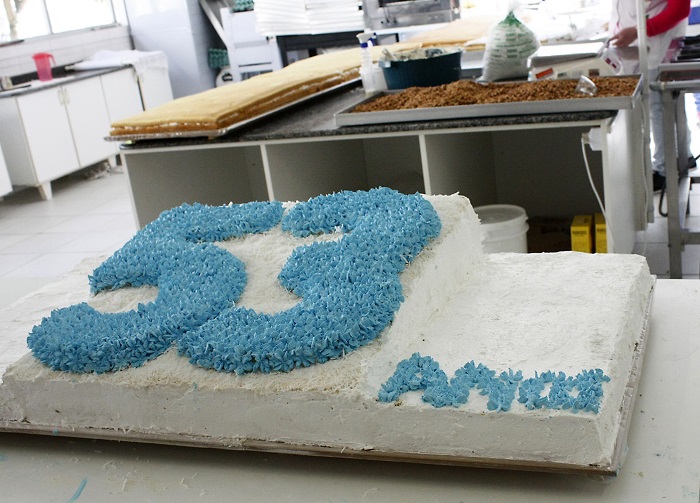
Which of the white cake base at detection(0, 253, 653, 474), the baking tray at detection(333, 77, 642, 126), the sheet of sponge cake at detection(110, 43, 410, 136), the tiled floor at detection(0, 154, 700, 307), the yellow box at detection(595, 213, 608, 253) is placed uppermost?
the sheet of sponge cake at detection(110, 43, 410, 136)

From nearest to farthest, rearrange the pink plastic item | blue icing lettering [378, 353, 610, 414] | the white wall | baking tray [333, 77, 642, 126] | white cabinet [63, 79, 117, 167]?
1. blue icing lettering [378, 353, 610, 414]
2. baking tray [333, 77, 642, 126]
3. white cabinet [63, 79, 117, 167]
4. the pink plastic item
5. the white wall

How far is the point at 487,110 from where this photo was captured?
104 inches

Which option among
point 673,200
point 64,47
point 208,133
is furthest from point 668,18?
point 64,47

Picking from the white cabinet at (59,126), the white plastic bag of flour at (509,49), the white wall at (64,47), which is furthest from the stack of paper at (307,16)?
the white plastic bag of flour at (509,49)

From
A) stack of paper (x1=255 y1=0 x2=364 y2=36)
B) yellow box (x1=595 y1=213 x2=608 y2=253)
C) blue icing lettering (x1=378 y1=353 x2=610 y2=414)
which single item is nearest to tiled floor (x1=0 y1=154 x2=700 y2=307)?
yellow box (x1=595 y1=213 x2=608 y2=253)

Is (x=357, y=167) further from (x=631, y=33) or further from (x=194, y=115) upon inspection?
(x=631, y=33)

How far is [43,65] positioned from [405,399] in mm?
5805

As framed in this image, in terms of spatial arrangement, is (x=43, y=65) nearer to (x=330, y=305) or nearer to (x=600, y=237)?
(x=600, y=237)

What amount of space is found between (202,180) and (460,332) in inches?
89.5

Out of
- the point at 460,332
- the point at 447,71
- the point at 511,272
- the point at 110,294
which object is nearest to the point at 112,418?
the point at 110,294

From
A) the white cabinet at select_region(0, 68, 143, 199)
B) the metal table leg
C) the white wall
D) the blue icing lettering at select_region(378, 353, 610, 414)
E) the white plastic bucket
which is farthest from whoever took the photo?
the white wall

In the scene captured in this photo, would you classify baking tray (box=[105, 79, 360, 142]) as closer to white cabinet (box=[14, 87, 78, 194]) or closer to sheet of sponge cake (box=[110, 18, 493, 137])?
sheet of sponge cake (box=[110, 18, 493, 137])

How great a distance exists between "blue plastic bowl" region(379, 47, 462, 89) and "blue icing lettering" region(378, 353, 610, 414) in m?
2.04

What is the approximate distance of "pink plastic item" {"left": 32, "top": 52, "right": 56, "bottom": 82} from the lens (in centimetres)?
620
